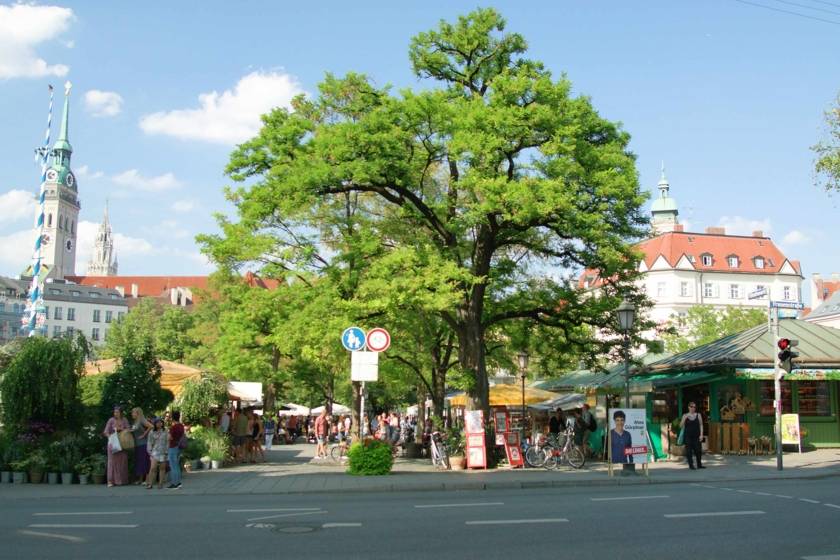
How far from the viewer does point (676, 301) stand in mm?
93188

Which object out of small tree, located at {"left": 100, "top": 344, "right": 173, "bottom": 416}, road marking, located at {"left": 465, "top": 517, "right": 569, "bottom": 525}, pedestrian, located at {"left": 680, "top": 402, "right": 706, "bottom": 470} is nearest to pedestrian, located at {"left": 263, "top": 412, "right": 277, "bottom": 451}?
small tree, located at {"left": 100, "top": 344, "right": 173, "bottom": 416}

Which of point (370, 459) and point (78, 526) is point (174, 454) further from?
point (78, 526)

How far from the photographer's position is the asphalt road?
9.20m

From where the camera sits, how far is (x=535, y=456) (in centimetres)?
2319

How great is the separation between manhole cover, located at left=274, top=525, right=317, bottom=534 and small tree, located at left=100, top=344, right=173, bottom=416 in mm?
11054

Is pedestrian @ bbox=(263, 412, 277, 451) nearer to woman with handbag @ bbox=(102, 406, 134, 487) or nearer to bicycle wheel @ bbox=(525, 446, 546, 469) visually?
bicycle wheel @ bbox=(525, 446, 546, 469)

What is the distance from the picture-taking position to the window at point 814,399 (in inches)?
1088

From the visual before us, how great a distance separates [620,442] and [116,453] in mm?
12153

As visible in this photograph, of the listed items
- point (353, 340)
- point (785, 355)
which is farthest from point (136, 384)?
point (785, 355)

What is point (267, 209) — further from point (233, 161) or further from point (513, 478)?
point (513, 478)

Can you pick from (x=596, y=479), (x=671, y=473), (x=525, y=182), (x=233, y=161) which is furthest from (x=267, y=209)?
(x=671, y=473)

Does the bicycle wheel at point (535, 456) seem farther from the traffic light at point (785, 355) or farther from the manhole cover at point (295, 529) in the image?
the manhole cover at point (295, 529)

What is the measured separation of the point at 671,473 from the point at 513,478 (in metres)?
4.45

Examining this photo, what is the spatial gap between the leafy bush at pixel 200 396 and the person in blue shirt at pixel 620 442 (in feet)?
44.4
